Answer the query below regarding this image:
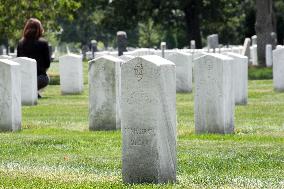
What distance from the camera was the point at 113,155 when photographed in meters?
12.5

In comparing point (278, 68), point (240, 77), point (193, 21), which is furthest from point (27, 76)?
point (193, 21)

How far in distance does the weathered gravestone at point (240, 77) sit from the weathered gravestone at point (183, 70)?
5.03 meters

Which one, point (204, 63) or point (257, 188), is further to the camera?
point (204, 63)

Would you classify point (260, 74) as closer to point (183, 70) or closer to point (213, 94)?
point (183, 70)

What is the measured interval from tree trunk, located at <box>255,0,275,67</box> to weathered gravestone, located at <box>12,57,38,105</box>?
1986 centimetres

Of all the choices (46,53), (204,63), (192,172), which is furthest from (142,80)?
(46,53)

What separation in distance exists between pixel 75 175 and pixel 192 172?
1264 mm

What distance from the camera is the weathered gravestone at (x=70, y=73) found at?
2703 cm

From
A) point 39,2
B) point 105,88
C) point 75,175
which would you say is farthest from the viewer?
point 39,2

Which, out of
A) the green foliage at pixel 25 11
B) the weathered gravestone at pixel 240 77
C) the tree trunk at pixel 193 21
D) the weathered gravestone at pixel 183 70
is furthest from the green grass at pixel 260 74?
the tree trunk at pixel 193 21

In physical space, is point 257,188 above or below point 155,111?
below

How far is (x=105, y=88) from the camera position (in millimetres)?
16016

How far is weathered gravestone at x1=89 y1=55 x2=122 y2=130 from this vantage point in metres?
16.0

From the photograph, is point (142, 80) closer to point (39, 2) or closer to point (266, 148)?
point (266, 148)
